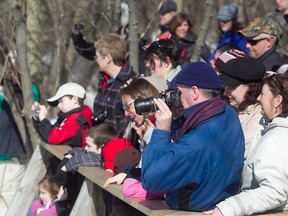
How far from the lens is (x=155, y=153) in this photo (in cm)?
→ 454

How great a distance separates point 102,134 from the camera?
21.2 feet

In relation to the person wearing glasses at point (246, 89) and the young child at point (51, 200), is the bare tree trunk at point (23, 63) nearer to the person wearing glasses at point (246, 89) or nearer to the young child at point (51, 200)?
the young child at point (51, 200)

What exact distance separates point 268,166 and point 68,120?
2.93 metres

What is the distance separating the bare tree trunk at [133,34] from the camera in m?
7.82

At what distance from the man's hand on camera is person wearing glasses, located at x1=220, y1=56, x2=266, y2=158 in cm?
75

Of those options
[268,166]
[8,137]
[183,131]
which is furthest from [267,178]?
[8,137]

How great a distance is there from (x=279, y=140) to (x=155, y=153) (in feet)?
2.43

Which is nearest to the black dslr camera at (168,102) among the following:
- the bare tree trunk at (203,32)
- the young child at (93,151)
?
the young child at (93,151)

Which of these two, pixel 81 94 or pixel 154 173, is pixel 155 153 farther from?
pixel 81 94

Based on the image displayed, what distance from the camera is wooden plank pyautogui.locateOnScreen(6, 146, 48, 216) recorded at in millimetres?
7559

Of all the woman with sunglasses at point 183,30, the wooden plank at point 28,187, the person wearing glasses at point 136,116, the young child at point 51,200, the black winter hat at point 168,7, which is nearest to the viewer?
the person wearing glasses at point 136,116

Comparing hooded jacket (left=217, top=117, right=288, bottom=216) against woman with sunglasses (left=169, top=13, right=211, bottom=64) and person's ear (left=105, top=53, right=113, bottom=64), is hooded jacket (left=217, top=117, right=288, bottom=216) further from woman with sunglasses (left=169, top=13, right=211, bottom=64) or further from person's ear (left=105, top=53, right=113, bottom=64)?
woman with sunglasses (left=169, top=13, right=211, bottom=64)

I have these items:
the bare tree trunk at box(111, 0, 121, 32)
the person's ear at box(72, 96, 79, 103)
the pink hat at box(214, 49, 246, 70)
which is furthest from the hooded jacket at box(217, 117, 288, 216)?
the bare tree trunk at box(111, 0, 121, 32)

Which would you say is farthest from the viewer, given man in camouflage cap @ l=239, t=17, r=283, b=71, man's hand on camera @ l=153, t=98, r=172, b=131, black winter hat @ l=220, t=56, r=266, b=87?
man in camouflage cap @ l=239, t=17, r=283, b=71
